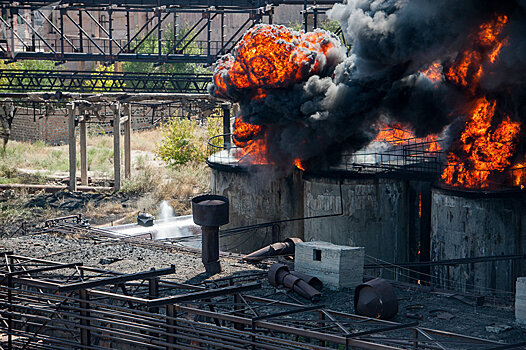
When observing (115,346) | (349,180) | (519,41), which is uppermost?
(519,41)

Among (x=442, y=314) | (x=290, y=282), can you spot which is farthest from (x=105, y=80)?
(x=442, y=314)

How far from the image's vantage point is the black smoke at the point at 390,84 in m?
23.0

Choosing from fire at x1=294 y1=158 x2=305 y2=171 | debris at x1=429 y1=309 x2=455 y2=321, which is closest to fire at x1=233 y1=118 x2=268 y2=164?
fire at x1=294 y1=158 x2=305 y2=171

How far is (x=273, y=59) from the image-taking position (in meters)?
27.3

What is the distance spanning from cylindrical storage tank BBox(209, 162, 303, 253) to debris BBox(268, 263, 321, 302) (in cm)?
718

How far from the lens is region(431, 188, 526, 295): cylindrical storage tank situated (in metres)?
21.2

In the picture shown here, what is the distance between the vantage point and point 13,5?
131 ft

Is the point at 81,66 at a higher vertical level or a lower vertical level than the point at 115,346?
higher

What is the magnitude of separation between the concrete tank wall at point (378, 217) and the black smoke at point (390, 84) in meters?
2.23

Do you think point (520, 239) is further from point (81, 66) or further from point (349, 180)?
point (81, 66)

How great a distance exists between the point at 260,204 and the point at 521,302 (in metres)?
12.4

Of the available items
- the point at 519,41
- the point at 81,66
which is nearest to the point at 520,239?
the point at 519,41

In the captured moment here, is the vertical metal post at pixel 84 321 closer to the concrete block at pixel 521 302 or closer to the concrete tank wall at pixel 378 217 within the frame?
the concrete block at pixel 521 302

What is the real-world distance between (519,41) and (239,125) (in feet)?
37.9
